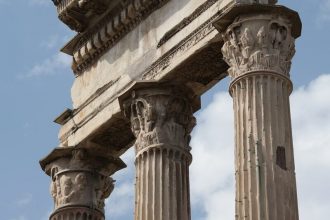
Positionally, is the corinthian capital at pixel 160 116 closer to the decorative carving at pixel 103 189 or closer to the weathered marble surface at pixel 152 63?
the weathered marble surface at pixel 152 63

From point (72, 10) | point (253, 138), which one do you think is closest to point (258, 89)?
point (253, 138)

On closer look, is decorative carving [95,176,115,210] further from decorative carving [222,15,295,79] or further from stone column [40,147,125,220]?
decorative carving [222,15,295,79]

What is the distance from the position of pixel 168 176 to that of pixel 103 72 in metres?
3.94

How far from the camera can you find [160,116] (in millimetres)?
26859

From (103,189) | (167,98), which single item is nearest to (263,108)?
(167,98)

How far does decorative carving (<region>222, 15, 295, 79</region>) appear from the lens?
24438 millimetres

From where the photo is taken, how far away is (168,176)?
26344 mm

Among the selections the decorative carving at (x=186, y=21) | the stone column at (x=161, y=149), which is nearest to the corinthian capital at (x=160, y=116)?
the stone column at (x=161, y=149)

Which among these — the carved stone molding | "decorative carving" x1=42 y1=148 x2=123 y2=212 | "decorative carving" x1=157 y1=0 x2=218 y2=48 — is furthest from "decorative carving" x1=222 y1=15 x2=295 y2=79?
"decorative carving" x1=42 y1=148 x2=123 y2=212

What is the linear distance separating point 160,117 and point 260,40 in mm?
3301

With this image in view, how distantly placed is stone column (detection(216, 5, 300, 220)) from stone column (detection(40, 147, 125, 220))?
5.43 meters

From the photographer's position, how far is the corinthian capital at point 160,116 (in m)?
26.8

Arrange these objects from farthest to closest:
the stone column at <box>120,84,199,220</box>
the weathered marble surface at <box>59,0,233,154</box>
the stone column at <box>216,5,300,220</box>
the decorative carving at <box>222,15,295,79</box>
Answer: the weathered marble surface at <box>59,0,233,154</box>, the stone column at <box>120,84,199,220</box>, the decorative carving at <box>222,15,295,79</box>, the stone column at <box>216,5,300,220</box>

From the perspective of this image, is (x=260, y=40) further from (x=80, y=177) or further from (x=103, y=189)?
(x=103, y=189)
